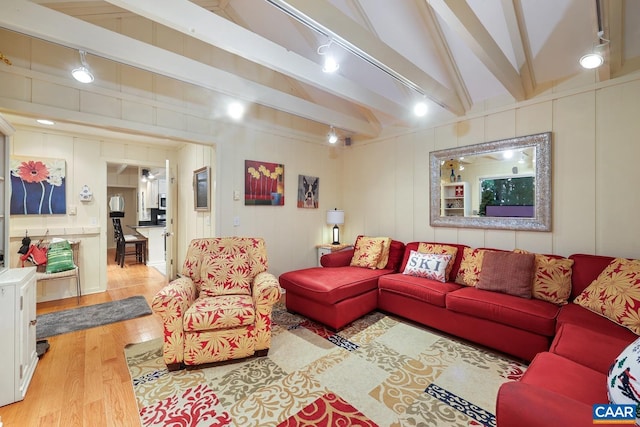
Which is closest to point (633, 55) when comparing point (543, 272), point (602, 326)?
point (543, 272)

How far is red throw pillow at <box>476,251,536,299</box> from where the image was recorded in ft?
7.91

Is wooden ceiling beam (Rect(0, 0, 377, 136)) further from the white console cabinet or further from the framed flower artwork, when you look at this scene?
the framed flower artwork

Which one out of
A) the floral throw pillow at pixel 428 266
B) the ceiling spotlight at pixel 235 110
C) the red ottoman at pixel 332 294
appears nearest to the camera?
the red ottoman at pixel 332 294

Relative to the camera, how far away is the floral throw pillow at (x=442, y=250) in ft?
9.88

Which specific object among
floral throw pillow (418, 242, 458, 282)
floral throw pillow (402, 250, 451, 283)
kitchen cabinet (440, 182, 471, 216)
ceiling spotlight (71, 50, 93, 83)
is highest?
ceiling spotlight (71, 50, 93, 83)

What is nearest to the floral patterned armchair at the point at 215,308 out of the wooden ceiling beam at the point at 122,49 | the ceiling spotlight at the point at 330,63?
the wooden ceiling beam at the point at 122,49

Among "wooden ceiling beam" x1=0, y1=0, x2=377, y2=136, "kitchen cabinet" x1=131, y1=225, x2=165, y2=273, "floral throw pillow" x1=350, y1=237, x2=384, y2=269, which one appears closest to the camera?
"wooden ceiling beam" x1=0, y1=0, x2=377, y2=136

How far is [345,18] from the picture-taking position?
6.17 feet

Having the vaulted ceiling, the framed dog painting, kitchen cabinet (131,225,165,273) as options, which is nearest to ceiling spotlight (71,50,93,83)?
the vaulted ceiling

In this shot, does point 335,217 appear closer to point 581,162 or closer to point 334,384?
point 334,384

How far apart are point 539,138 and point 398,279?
2.08m

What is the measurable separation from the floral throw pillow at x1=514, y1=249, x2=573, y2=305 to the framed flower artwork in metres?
6.08

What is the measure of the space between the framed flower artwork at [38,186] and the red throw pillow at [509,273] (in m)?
5.69

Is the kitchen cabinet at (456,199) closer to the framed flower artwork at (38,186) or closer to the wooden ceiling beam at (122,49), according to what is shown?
the wooden ceiling beam at (122,49)
